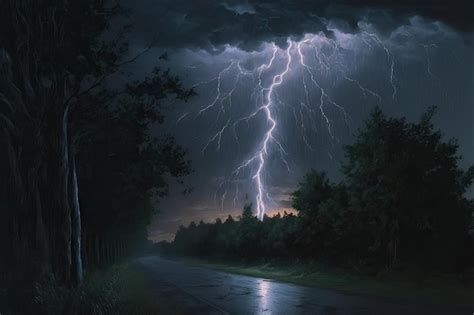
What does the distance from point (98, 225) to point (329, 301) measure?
96.1ft

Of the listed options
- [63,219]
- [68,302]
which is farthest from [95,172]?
[68,302]

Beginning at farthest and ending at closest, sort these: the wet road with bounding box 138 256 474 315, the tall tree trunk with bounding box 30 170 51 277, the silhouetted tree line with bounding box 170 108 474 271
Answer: the silhouetted tree line with bounding box 170 108 474 271, the tall tree trunk with bounding box 30 170 51 277, the wet road with bounding box 138 256 474 315

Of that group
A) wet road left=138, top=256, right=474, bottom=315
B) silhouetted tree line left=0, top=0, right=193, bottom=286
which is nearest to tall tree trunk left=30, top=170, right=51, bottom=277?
silhouetted tree line left=0, top=0, right=193, bottom=286

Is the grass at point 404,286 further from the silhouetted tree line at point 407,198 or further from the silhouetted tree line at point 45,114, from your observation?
the silhouetted tree line at point 45,114

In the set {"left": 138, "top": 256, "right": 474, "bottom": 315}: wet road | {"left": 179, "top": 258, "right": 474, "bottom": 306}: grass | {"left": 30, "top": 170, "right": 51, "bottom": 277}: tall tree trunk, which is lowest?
{"left": 138, "top": 256, "right": 474, "bottom": 315}: wet road

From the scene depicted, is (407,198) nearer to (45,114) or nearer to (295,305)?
(295,305)

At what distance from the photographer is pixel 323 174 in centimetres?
3919

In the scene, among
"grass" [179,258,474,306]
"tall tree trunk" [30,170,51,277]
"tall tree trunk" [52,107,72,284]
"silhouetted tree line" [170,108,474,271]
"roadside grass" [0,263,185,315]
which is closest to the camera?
"roadside grass" [0,263,185,315]

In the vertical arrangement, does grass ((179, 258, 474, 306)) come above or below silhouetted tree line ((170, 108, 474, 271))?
below

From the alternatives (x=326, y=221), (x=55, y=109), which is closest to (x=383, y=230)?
(x=326, y=221)

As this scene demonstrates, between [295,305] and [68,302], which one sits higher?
[68,302]

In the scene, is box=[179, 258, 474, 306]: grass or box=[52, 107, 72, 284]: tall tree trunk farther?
box=[179, 258, 474, 306]: grass

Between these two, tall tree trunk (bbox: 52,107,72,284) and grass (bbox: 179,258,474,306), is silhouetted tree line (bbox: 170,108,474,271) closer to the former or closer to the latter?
grass (bbox: 179,258,474,306)

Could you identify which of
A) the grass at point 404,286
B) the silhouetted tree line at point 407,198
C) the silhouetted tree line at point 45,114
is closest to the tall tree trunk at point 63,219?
the silhouetted tree line at point 45,114
